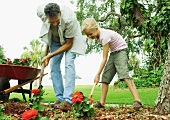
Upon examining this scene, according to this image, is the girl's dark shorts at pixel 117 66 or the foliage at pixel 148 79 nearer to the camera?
the girl's dark shorts at pixel 117 66

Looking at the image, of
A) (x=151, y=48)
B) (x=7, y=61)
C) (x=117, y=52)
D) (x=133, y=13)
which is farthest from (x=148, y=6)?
(x=117, y=52)

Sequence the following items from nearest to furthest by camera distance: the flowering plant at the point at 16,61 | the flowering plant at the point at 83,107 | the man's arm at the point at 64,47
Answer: the flowering plant at the point at 83,107, the man's arm at the point at 64,47, the flowering plant at the point at 16,61

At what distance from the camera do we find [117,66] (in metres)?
4.38

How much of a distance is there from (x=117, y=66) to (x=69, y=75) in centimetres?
62

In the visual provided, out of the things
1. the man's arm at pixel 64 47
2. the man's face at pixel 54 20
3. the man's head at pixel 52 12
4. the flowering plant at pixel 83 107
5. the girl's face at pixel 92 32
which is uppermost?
the man's head at pixel 52 12

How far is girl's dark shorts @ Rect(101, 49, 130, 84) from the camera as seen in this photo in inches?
169

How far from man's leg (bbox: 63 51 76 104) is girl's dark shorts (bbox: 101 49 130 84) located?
436mm

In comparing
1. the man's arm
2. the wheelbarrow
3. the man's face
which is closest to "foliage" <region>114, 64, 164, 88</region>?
the wheelbarrow

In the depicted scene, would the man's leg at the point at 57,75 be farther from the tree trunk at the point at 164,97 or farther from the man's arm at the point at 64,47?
the tree trunk at the point at 164,97

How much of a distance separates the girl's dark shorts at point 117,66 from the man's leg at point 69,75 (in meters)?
0.44

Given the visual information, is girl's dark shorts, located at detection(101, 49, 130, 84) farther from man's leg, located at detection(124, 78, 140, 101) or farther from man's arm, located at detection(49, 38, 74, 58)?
man's arm, located at detection(49, 38, 74, 58)

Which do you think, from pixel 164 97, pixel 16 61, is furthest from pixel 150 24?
pixel 164 97

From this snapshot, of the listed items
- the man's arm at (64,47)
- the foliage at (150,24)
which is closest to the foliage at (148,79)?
the foliage at (150,24)

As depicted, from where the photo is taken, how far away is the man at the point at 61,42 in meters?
4.16
